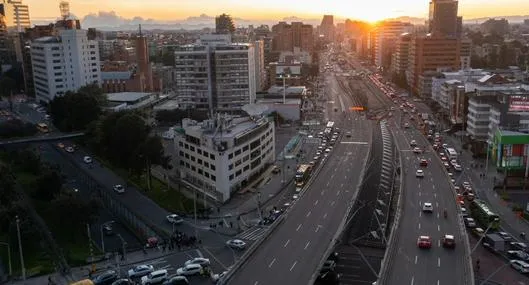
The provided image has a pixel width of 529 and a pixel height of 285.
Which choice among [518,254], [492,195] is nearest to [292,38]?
[492,195]

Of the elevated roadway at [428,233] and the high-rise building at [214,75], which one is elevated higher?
the high-rise building at [214,75]

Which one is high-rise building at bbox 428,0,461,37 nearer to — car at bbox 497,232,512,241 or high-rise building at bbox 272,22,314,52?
high-rise building at bbox 272,22,314,52

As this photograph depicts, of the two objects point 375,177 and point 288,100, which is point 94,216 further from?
point 288,100

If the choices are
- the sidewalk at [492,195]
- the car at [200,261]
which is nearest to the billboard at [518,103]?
the sidewalk at [492,195]

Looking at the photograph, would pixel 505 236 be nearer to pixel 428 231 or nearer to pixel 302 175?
pixel 428 231

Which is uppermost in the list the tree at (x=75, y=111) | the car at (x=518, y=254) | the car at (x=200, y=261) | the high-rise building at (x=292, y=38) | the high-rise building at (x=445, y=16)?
the high-rise building at (x=445, y=16)

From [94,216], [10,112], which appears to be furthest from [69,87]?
[94,216]

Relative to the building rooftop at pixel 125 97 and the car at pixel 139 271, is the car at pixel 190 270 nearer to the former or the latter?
the car at pixel 139 271
